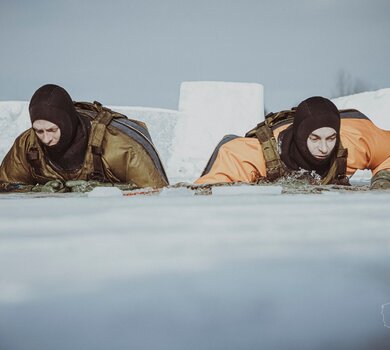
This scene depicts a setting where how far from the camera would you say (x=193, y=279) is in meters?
0.37

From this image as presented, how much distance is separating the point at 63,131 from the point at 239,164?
30.1 inches

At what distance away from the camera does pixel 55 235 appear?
1.22ft

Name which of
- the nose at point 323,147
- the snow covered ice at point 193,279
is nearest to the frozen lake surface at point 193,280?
the snow covered ice at point 193,279

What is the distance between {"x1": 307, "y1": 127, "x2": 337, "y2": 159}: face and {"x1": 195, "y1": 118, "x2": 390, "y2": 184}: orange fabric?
0.32 ft

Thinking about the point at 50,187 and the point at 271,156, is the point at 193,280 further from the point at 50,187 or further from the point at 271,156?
the point at 271,156

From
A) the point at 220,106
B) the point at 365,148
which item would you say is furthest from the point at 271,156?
the point at 220,106

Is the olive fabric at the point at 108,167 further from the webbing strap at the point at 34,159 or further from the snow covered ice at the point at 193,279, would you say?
the snow covered ice at the point at 193,279

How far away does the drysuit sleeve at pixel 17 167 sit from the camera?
214 centimetres

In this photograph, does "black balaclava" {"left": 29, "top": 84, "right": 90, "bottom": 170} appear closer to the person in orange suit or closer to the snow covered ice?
the person in orange suit

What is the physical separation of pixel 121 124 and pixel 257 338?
198 cm

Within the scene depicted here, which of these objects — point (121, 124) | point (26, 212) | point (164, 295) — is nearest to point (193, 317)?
point (164, 295)

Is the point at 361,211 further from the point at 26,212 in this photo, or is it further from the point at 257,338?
the point at 26,212

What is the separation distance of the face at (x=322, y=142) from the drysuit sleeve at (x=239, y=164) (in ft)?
0.72

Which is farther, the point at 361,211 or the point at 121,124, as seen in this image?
the point at 121,124
